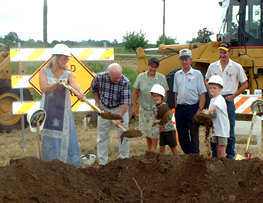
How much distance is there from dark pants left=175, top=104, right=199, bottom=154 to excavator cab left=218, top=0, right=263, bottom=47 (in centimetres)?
410

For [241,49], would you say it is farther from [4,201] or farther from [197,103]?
[4,201]

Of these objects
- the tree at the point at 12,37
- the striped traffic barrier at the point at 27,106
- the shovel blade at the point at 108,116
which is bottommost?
the striped traffic barrier at the point at 27,106

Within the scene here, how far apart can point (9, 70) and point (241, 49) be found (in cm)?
583

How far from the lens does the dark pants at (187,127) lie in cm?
642

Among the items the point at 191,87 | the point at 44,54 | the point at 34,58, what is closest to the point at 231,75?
the point at 191,87

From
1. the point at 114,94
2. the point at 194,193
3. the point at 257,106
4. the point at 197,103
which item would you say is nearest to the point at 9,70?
the point at 114,94

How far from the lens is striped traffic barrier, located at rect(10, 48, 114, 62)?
7574mm

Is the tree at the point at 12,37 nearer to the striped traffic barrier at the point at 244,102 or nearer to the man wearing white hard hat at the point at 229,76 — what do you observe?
the man wearing white hard hat at the point at 229,76

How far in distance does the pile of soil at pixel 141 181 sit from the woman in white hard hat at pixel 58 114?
87cm

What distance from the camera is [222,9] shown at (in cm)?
1046

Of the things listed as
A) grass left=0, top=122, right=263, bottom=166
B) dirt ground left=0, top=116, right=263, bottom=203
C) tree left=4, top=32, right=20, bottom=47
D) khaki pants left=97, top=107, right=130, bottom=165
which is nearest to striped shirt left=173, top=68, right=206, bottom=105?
khaki pants left=97, top=107, right=130, bottom=165

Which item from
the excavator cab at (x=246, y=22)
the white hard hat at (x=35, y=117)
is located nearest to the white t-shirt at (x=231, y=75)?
the white hard hat at (x=35, y=117)

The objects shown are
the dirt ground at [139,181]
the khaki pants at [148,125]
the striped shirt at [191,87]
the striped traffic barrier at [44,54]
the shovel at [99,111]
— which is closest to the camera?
the dirt ground at [139,181]

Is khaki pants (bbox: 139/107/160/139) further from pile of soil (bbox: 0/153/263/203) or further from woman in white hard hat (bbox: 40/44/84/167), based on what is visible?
pile of soil (bbox: 0/153/263/203)
